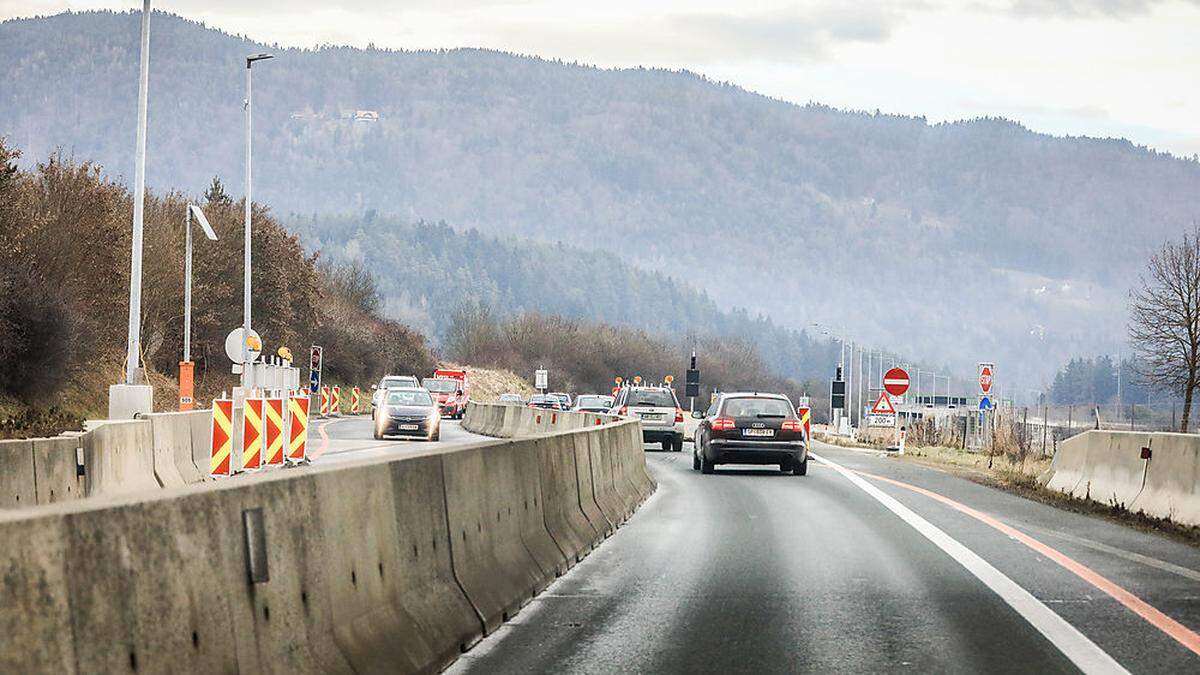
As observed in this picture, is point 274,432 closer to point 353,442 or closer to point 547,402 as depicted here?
point 353,442

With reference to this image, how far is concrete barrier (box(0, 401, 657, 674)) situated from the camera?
16.1 feet

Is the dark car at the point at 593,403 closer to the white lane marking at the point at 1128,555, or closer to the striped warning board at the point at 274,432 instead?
the striped warning board at the point at 274,432

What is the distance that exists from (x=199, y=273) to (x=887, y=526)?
6297 centimetres

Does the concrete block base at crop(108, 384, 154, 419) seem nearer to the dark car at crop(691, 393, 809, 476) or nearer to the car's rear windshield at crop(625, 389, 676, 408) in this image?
the dark car at crop(691, 393, 809, 476)

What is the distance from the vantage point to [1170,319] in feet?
271

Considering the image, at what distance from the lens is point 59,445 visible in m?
17.8

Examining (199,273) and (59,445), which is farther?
(199,273)

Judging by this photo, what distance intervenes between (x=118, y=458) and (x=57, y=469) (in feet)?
7.80

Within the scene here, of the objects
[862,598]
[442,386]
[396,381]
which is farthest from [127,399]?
[442,386]

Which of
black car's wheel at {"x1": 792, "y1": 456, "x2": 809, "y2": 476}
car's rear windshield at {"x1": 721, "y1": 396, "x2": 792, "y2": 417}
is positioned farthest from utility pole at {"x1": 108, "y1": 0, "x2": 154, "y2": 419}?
black car's wheel at {"x1": 792, "y1": 456, "x2": 809, "y2": 476}

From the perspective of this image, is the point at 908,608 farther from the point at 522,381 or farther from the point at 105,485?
the point at 522,381

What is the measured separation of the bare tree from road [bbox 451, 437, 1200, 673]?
6284 cm

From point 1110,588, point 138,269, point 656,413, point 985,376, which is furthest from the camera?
point 985,376

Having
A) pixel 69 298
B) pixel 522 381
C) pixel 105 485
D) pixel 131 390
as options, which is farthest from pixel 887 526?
pixel 522 381
